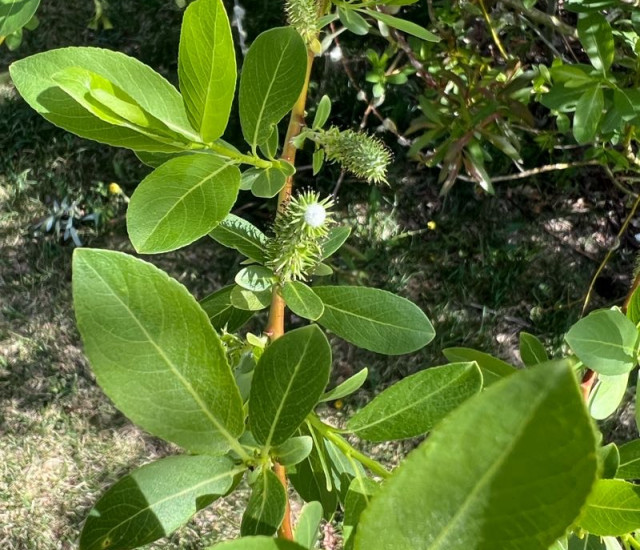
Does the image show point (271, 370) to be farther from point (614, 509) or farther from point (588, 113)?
point (588, 113)

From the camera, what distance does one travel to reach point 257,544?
Result: 0.39 m

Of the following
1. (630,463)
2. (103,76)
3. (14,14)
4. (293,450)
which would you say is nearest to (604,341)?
Answer: (630,463)

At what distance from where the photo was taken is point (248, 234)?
0.87m

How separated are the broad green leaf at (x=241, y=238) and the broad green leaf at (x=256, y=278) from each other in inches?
0.8

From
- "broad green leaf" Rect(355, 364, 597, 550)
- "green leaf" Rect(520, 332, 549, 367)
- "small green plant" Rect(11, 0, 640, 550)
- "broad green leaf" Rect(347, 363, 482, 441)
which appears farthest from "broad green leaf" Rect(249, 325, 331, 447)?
"green leaf" Rect(520, 332, 549, 367)

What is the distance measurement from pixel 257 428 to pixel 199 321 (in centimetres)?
16

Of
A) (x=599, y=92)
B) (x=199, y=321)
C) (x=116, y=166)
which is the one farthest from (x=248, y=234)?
(x=116, y=166)

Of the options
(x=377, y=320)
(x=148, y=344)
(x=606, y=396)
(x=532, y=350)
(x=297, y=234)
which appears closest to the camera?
(x=148, y=344)

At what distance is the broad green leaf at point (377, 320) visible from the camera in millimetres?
882

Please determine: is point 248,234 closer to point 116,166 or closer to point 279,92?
point 279,92

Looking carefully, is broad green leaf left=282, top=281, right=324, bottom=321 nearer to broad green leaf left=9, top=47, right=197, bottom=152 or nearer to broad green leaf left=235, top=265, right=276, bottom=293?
broad green leaf left=235, top=265, right=276, bottom=293

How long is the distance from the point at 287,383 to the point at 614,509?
1.34 ft

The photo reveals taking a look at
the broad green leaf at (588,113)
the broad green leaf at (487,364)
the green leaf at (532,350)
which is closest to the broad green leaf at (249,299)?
the broad green leaf at (487,364)

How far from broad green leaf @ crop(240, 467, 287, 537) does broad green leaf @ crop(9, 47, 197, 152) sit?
347 millimetres
